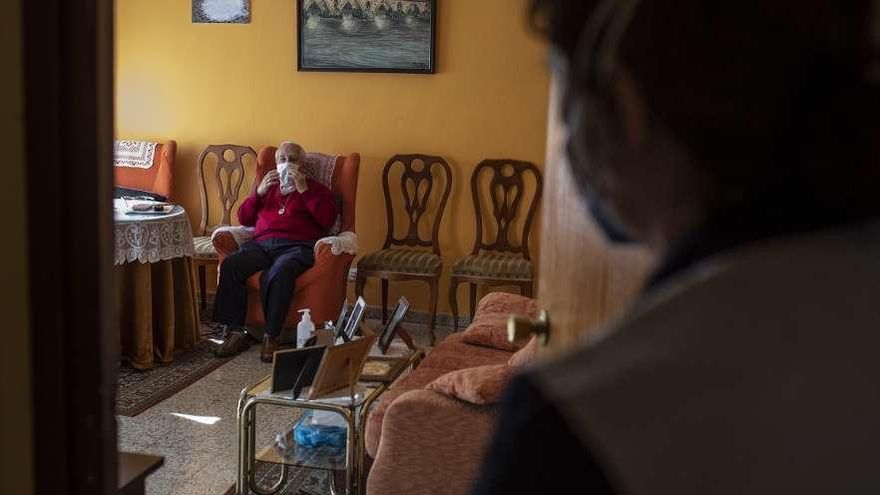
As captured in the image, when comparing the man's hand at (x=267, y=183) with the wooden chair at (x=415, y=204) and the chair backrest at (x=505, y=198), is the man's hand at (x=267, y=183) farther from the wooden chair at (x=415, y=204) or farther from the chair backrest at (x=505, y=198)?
the chair backrest at (x=505, y=198)

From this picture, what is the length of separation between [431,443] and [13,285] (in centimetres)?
132

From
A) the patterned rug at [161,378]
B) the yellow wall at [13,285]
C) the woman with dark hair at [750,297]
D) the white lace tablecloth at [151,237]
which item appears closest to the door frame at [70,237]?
the yellow wall at [13,285]

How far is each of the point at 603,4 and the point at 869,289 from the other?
23 cm

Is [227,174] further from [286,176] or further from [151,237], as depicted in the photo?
[151,237]

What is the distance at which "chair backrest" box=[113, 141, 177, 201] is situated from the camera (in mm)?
4965

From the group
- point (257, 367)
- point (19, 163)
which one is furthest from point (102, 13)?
point (257, 367)

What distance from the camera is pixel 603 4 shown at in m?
0.56

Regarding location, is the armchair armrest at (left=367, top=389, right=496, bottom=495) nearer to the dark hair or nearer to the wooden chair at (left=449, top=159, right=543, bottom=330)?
the dark hair

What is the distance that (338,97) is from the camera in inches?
192

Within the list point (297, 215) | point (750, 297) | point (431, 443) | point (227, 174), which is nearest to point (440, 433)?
point (431, 443)

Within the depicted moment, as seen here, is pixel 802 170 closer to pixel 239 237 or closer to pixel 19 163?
pixel 19 163

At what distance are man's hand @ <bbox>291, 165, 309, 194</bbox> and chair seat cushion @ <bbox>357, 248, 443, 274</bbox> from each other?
0.46 m

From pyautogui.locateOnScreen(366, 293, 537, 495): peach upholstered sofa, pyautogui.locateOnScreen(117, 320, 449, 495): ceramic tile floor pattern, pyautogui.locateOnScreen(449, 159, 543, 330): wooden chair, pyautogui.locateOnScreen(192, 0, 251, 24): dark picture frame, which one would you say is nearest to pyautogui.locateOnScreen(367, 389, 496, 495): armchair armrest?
pyautogui.locateOnScreen(366, 293, 537, 495): peach upholstered sofa

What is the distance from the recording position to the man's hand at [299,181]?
4.41 meters
